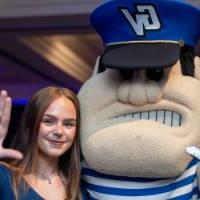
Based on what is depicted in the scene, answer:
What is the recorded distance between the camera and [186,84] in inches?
54.4

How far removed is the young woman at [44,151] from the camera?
1.38 m

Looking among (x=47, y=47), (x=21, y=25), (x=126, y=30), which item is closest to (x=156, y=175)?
(x=126, y=30)

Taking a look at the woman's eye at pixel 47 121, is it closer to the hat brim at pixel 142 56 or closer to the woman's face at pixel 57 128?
the woman's face at pixel 57 128

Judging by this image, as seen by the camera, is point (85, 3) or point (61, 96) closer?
point (61, 96)

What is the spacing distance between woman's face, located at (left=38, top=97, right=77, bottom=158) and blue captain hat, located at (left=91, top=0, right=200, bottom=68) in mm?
170

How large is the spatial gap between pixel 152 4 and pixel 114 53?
15 cm

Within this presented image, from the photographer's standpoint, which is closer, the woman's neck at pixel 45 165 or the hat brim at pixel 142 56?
the hat brim at pixel 142 56

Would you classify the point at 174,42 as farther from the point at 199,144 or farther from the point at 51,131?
the point at 51,131

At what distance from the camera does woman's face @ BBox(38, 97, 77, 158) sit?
1.41m

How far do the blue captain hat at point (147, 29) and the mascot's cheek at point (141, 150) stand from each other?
17cm

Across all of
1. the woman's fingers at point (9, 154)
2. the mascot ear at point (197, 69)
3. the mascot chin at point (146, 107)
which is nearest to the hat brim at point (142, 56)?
the mascot chin at point (146, 107)

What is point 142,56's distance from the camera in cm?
134

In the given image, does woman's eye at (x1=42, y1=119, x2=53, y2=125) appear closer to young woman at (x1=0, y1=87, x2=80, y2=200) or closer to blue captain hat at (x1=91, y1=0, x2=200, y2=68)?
young woman at (x1=0, y1=87, x2=80, y2=200)

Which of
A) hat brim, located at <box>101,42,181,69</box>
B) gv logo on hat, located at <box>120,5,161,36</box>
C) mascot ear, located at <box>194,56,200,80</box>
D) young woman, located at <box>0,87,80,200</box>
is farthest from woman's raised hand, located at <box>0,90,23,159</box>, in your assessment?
mascot ear, located at <box>194,56,200,80</box>
